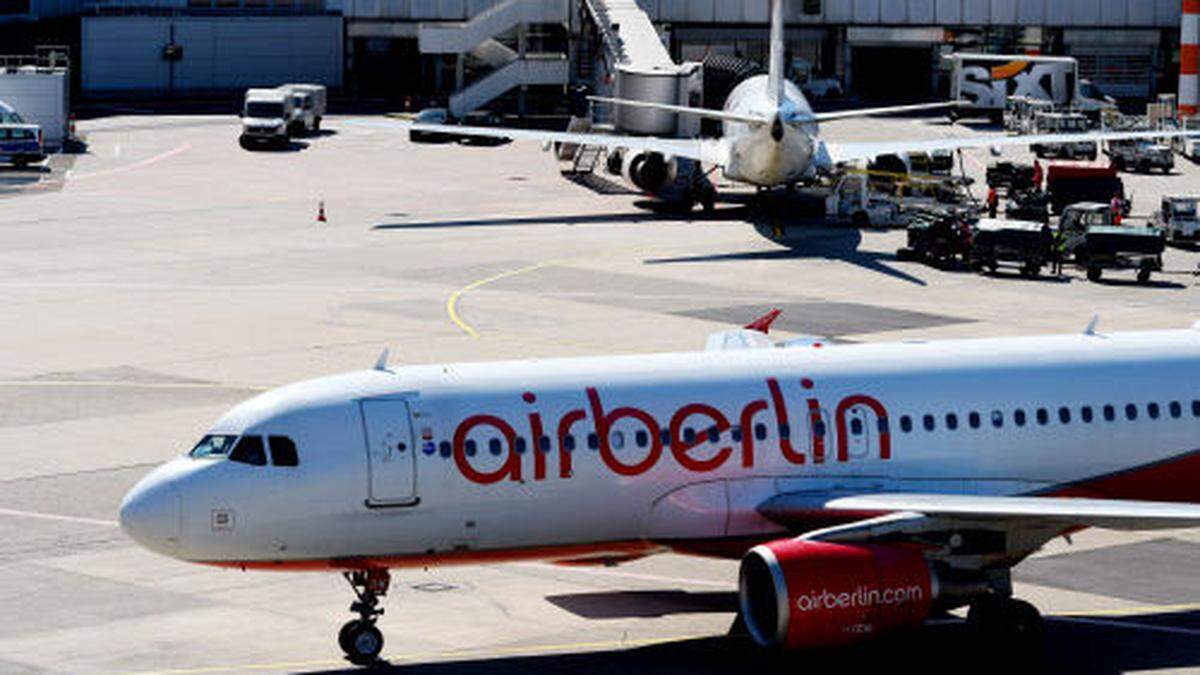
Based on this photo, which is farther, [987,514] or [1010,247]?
[1010,247]

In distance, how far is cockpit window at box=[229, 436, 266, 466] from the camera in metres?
35.7

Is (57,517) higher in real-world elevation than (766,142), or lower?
lower

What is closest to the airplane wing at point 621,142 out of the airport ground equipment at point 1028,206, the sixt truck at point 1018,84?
the airport ground equipment at point 1028,206

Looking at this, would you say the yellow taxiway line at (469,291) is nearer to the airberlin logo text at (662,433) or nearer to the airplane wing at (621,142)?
the airplane wing at (621,142)

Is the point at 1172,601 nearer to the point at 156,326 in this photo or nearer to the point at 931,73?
the point at 156,326

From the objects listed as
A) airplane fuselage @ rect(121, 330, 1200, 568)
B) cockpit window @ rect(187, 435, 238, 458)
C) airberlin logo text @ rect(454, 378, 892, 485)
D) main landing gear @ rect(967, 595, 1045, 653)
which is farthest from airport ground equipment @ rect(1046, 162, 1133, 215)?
cockpit window @ rect(187, 435, 238, 458)

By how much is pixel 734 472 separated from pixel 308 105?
9835 centimetres

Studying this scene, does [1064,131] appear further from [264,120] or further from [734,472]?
[734,472]

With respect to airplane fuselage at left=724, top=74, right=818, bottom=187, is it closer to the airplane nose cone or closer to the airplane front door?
the airplane front door

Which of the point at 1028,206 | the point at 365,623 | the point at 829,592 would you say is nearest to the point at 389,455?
the point at 365,623

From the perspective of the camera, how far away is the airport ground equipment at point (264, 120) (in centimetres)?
12531

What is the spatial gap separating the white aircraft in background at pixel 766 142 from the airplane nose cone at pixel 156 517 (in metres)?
55.4

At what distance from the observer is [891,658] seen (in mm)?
36812

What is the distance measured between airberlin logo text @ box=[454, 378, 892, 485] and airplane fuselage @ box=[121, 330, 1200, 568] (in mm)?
32
